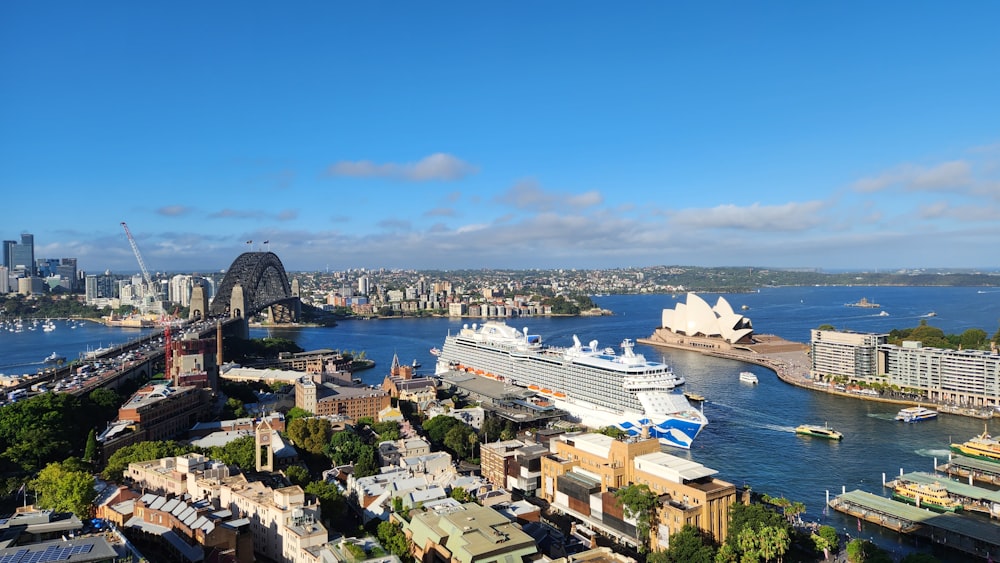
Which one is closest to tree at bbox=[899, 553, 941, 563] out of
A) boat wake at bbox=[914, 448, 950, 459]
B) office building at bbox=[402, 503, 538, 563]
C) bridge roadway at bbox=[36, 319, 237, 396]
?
office building at bbox=[402, 503, 538, 563]

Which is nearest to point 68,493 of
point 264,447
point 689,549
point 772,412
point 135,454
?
point 135,454

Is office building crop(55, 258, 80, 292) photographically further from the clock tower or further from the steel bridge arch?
the clock tower

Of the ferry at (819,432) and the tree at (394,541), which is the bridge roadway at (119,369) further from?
the ferry at (819,432)

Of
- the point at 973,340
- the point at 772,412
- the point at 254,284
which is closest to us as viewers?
the point at 772,412

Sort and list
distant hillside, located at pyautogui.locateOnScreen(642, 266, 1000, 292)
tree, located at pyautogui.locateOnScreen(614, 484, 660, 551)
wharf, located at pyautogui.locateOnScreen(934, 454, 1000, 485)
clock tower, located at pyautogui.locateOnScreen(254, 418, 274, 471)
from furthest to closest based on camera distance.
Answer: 1. distant hillside, located at pyautogui.locateOnScreen(642, 266, 1000, 292)
2. wharf, located at pyautogui.locateOnScreen(934, 454, 1000, 485)
3. clock tower, located at pyautogui.locateOnScreen(254, 418, 274, 471)
4. tree, located at pyautogui.locateOnScreen(614, 484, 660, 551)

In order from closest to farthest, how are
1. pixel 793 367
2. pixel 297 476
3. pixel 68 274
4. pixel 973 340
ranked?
pixel 297 476, pixel 973 340, pixel 793 367, pixel 68 274

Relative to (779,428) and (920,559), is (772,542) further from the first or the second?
(779,428)

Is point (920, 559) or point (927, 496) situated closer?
point (920, 559)
